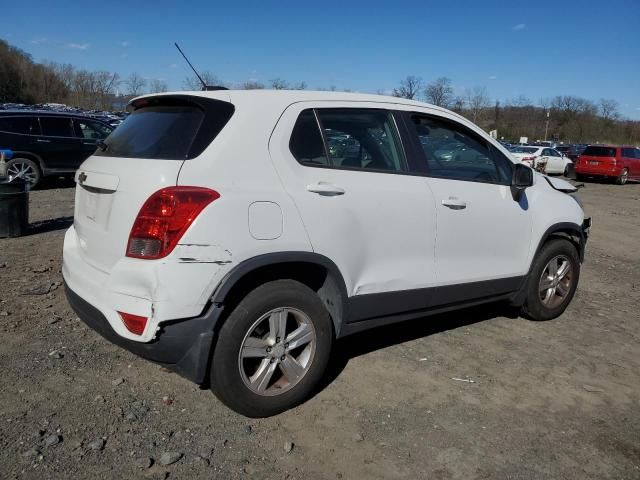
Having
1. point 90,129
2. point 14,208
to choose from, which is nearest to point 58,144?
point 90,129

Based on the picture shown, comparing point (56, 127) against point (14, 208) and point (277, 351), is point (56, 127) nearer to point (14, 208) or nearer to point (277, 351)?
point (14, 208)

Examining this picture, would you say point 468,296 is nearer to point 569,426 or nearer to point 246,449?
point 569,426

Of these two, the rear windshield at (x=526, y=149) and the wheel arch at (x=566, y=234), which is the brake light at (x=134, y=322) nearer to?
the wheel arch at (x=566, y=234)

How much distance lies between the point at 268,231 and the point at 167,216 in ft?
1.74

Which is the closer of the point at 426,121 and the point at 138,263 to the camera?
the point at 138,263

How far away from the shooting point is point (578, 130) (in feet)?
259

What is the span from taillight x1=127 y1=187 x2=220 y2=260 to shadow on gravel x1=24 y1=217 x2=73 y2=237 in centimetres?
563

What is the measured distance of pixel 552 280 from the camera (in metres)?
4.94

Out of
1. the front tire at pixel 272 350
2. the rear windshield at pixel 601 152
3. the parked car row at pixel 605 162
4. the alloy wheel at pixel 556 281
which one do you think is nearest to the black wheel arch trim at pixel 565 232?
the alloy wheel at pixel 556 281

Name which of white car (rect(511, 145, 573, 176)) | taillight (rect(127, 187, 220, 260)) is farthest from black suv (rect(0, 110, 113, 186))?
white car (rect(511, 145, 573, 176))

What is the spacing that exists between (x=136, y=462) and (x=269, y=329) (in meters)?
0.94

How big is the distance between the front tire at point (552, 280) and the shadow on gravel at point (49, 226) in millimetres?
6449

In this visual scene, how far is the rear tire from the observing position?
939 inches

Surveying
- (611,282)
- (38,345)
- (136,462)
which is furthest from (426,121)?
(611,282)
